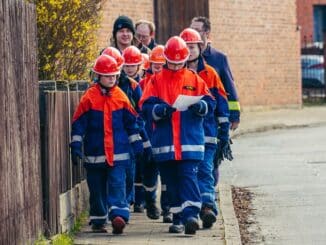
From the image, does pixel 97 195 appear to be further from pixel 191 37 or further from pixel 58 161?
pixel 191 37

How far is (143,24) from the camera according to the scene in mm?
13992

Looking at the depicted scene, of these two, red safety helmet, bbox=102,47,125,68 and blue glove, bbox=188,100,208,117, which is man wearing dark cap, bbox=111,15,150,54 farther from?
blue glove, bbox=188,100,208,117

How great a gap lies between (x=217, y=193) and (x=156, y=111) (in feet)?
11.6

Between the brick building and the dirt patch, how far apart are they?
15.4 meters

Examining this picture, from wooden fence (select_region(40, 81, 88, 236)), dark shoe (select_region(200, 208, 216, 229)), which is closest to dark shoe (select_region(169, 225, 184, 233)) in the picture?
dark shoe (select_region(200, 208, 216, 229))

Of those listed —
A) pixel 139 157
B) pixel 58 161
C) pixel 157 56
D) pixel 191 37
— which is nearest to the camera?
pixel 58 161

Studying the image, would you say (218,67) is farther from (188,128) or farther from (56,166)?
(56,166)

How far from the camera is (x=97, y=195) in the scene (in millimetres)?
11359

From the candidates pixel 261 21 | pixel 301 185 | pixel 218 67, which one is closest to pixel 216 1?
pixel 261 21

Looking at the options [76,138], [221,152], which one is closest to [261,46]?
[221,152]

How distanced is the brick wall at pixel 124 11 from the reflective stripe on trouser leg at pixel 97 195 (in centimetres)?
1448

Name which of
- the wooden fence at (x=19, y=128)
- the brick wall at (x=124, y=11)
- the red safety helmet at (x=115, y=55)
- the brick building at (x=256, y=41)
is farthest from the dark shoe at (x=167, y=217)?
the brick building at (x=256, y=41)

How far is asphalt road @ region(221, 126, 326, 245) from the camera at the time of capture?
11781 millimetres

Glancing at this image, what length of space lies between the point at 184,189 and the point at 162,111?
77 centimetres
